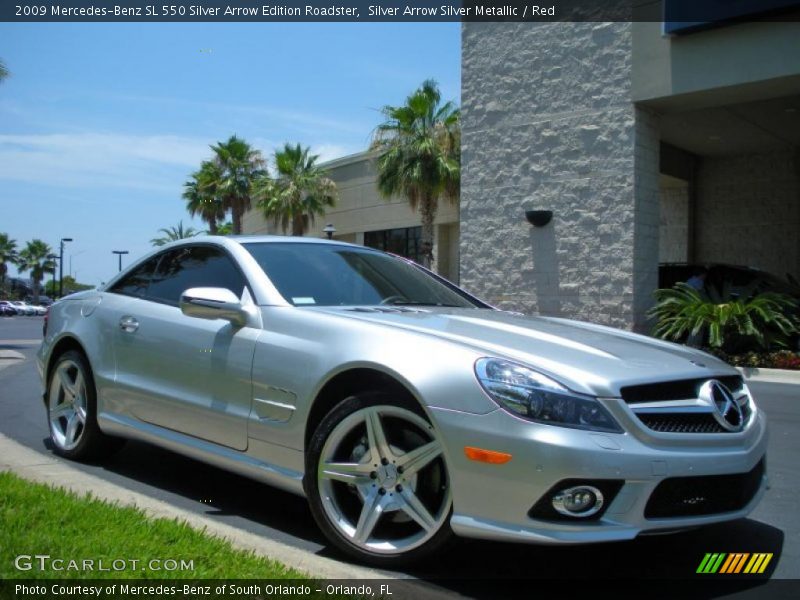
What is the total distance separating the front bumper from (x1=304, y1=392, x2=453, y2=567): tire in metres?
0.13

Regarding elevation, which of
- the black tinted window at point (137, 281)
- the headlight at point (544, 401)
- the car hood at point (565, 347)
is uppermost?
the black tinted window at point (137, 281)

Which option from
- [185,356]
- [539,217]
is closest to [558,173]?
[539,217]

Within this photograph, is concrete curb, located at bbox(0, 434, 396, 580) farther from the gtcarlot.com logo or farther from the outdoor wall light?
the outdoor wall light

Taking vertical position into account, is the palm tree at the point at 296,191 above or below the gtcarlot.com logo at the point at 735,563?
above

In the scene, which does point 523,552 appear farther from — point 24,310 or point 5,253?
point 5,253

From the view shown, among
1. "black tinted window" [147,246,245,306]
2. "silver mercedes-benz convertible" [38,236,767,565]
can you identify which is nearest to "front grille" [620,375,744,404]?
"silver mercedes-benz convertible" [38,236,767,565]

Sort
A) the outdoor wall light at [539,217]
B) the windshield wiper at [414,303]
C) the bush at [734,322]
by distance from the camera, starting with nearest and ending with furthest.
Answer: the windshield wiper at [414,303]
the bush at [734,322]
the outdoor wall light at [539,217]

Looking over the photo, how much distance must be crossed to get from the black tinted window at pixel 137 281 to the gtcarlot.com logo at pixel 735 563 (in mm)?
3569

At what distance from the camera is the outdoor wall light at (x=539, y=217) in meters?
16.1

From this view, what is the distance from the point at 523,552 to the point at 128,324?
2684 mm

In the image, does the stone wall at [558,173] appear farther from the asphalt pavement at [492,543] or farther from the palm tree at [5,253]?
the palm tree at [5,253]

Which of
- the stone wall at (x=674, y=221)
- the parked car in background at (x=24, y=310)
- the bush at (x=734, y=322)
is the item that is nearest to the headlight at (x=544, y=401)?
the bush at (x=734, y=322)

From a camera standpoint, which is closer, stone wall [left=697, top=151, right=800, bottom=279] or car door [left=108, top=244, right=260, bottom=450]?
car door [left=108, top=244, right=260, bottom=450]

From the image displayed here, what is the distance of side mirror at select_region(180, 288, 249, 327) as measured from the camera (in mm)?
4102
